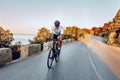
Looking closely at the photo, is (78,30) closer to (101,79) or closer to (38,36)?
(38,36)

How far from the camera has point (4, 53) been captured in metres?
13.8

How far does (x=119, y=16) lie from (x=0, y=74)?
56.6 meters

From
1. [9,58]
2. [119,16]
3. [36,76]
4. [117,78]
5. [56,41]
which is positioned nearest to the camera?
[36,76]

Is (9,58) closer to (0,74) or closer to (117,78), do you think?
(0,74)

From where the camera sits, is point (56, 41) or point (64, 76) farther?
point (56, 41)

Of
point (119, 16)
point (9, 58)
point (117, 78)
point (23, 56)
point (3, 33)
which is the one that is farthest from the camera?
point (3, 33)

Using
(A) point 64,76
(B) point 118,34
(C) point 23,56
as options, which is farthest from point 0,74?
(B) point 118,34

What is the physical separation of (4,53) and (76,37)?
227 feet

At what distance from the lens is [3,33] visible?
269ft

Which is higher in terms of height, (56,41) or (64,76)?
(56,41)

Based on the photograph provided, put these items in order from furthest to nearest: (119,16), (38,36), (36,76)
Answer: (38,36), (119,16), (36,76)

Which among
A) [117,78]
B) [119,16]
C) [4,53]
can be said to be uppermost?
[119,16]

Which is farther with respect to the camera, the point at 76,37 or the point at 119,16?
the point at 76,37

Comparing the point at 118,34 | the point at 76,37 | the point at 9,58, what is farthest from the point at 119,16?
the point at 9,58
